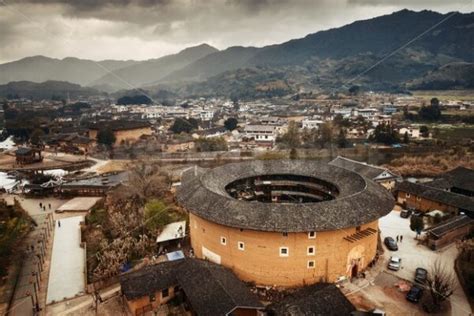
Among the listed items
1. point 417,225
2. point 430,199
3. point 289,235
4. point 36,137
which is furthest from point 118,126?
point 417,225

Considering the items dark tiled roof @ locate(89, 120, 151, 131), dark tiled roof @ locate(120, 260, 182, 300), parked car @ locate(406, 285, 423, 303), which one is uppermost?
dark tiled roof @ locate(89, 120, 151, 131)

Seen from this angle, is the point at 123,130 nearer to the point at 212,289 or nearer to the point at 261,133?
the point at 261,133

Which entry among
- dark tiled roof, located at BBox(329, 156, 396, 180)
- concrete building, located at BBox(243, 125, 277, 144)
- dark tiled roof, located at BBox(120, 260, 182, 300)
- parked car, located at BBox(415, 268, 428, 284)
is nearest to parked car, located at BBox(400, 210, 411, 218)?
dark tiled roof, located at BBox(329, 156, 396, 180)

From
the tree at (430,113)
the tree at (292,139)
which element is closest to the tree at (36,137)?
the tree at (292,139)

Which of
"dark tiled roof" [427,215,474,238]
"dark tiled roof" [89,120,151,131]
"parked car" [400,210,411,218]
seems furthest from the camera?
"dark tiled roof" [89,120,151,131]

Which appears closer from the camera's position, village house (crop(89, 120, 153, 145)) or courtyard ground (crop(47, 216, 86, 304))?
courtyard ground (crop(47, 216, 86, 304))

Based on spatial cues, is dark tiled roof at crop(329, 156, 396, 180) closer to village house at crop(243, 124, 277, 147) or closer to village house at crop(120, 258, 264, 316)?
village house at crop(120, 258, 264, 316)

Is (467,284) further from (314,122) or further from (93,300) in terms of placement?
(314,122)

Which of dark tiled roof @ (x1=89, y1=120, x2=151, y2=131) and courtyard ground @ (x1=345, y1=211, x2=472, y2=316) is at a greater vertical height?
dark tiled roof @ (x1=89, y1=120, x2=151, y2=131)

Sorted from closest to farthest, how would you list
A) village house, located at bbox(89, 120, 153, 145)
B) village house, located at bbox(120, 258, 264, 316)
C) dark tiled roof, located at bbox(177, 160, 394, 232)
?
1. village house, located at bbox(120, 258, 264, 316)
2. dark tiled roof, located at bbox(177, 160, 394, 232)
3. village house, located at bbox(89, 120, 153, 145)
